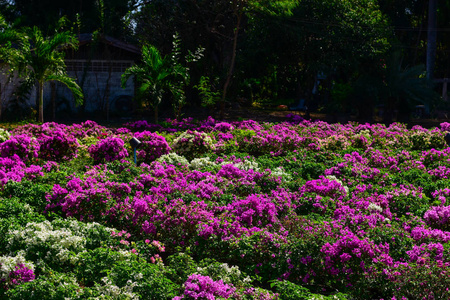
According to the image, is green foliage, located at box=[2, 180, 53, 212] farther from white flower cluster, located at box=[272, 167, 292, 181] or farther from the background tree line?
the background tree line

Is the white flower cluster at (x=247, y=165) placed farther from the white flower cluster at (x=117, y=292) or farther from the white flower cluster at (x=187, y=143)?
the white flower cluster at (x=117, y=292)

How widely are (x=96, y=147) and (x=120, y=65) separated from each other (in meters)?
13.4

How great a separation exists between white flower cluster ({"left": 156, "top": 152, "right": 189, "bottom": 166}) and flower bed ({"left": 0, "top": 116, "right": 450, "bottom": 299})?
0.04 m

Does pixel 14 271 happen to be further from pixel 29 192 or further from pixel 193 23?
pixel 193 23

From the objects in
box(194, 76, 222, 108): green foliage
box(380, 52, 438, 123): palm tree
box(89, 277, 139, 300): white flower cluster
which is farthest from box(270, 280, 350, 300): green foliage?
box(380, 52, 438, 123): palm tree

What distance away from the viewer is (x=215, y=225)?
7.02 meters

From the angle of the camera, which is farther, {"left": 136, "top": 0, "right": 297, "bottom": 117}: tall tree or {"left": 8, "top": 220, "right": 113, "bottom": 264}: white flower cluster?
{"left": 136, "top": 0, "right": 297, "bottom": 117}: tall tree

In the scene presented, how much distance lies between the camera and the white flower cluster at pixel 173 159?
1127 cm

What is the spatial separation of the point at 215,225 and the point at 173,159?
182 inches

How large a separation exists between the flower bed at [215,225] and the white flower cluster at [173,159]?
4cm

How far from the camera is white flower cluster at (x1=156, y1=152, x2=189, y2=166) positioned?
37.0 ft

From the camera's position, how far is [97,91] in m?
23.6

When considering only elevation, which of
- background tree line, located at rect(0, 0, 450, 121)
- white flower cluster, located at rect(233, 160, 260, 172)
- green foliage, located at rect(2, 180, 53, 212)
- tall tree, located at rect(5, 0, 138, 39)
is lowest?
green foliage, located at rect(2, 180, 53, 212)

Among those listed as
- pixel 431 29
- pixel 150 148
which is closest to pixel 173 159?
pixel 150 148
